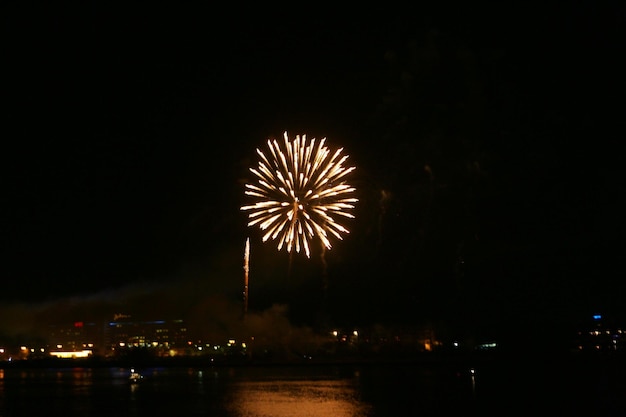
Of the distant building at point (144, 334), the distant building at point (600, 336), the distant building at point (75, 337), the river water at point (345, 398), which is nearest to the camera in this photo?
the river water at point (345, 398)

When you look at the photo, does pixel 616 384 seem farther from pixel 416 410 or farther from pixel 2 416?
pixel 2 416

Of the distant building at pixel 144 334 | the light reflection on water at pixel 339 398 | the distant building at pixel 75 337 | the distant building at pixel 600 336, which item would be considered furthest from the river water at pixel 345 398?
the distant building at pixel 75 337

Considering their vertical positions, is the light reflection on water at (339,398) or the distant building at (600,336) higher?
the distant building at (600,336)

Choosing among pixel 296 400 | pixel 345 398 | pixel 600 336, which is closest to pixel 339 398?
pixel 345 398

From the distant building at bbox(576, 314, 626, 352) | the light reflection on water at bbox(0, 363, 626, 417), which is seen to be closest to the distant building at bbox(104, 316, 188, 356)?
the distant building at bbox(576, 314, 626, 352)

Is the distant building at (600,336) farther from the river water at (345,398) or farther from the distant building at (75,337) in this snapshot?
the distant building at (75,337)

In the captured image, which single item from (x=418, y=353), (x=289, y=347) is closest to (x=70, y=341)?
(x=289, y=347)

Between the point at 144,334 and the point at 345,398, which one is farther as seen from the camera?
the point at 144,334

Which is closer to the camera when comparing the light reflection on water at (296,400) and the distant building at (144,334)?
the light reflection on water at (296,400)

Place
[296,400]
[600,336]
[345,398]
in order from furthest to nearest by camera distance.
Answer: [600,336]
[345,398]
[296,400]

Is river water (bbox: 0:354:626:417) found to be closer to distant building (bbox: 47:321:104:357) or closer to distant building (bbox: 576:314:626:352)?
distant building (bbox: 576:314:626:352)

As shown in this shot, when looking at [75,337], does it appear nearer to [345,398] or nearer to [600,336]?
[600,336]

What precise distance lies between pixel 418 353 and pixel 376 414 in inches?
1794

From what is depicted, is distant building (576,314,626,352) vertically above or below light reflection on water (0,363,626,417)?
above
